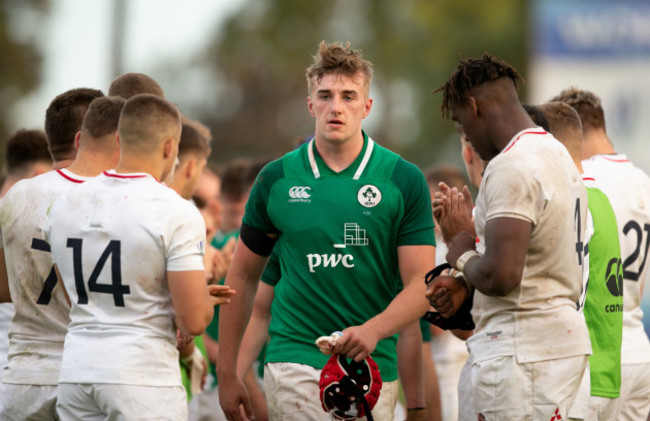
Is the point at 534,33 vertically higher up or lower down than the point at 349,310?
higher up

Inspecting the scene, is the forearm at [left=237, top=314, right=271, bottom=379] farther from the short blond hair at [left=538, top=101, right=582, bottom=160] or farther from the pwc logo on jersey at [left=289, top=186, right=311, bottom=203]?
the short blond hair at [left=538, top=101, right=582, bottom=160]

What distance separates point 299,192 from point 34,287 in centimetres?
156

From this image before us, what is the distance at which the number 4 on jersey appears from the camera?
16.7 feet

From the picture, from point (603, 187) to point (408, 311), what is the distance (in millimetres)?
1872

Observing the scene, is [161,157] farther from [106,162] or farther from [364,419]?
[364,419]

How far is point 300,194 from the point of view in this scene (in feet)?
19.5

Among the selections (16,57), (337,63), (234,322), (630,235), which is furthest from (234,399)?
(16,57)

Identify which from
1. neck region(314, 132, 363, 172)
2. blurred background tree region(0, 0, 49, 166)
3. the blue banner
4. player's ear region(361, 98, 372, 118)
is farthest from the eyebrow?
blurred background tree region(0, 0, 49, 166)

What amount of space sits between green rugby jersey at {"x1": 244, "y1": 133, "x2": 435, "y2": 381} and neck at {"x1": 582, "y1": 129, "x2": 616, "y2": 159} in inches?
68.1

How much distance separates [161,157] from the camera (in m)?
5.39

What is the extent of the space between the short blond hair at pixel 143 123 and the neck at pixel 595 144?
10.4 feet

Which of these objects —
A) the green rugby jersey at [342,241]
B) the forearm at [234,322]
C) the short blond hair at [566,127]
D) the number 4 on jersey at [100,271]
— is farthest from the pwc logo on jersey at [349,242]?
the short blond hair at [566,127]

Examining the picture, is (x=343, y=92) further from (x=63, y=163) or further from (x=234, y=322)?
(x=63, y=163)

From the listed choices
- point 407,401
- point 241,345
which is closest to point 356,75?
point 241,345
